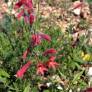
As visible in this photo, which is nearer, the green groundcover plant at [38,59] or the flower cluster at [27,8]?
the flower cluster at [27,8]

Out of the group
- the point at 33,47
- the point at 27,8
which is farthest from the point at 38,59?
the point at 27,8

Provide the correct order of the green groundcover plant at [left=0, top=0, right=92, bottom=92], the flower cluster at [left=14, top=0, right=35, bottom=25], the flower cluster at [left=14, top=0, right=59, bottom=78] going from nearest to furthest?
the flower cluster at [left=14, top=0, right=59, bottom=78], the flower cluster at [left=14, top=0, right=35, bottom=25], the green groundcover plant at [left=0, top=0, right=92, bottom=92]

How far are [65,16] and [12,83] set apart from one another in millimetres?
2031

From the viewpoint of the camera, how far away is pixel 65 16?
5.70 metres

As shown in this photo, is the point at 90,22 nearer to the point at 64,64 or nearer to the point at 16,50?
the point at 64,64

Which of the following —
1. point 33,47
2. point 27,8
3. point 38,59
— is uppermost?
point 27,8

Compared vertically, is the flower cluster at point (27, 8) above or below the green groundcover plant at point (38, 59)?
above

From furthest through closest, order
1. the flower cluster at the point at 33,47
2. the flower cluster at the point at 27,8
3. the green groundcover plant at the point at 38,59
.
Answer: the green groundcover plant at the point at 38,59 → the flower cluster at the point at 27,8 → the flower cluster at the point at 33,47

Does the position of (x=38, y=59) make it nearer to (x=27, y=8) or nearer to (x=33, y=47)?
(x=33, y=47)

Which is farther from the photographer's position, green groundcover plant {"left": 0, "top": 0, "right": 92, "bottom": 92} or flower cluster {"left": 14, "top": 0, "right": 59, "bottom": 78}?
green groundcover plant {"left": 0, "top": 0, "right": 92, "bottom": 92}

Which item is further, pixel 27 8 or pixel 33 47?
pixel 27 8

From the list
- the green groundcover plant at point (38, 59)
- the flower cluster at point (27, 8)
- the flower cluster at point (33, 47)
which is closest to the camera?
the flower cluster at point (33, 47)

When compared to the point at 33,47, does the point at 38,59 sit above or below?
below

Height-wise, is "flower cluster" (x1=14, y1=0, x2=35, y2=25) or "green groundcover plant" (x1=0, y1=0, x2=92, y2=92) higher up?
"flower cluster" (x1=14, y1=0, x2=35, y2=25)
